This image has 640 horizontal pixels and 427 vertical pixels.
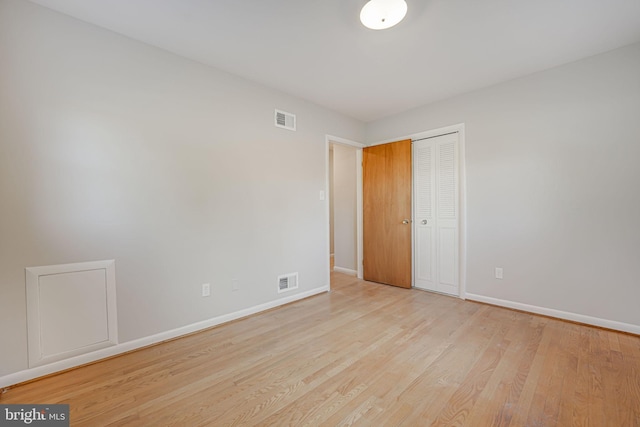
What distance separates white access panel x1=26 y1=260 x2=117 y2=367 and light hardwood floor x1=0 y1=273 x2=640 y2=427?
0.18m

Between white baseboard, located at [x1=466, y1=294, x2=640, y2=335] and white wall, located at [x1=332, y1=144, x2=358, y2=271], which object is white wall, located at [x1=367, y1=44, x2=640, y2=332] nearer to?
white baseboard, located at [x1=466, y1=294, x2=640, y2=335]

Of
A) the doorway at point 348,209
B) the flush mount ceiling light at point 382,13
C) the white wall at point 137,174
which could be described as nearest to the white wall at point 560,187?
the doorway at point 348,209

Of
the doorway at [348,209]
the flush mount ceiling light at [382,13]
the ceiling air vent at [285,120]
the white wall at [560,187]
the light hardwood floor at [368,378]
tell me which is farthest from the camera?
the doorway at [348,209]

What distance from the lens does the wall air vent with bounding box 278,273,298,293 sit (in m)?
3.23

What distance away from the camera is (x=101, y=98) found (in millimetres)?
2053

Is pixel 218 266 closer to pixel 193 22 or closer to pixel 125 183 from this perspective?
pixel 125 183

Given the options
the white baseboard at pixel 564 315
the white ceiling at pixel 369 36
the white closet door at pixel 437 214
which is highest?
the white ceiling at pixel 369 36

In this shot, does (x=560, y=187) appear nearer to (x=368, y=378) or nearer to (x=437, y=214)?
(x=437, y=214)

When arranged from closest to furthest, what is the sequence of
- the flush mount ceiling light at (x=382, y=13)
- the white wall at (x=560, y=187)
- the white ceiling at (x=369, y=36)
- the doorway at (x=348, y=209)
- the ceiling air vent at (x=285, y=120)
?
the flush mount ceiling light at (x=382, y=13), the white ceiling at (x=369, y=36), the white wall at (x=560, y=187), the ceiling air vent at (x=285, y=120), the doorway at (x=348, y=209)

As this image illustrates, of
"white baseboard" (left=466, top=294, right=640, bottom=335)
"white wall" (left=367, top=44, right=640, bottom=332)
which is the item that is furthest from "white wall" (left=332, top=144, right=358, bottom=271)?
"white baseboard" (left=466, top=294, right=640, bottom=335)

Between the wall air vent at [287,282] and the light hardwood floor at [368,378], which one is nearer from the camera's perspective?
the light hardwood floor at [368,378]

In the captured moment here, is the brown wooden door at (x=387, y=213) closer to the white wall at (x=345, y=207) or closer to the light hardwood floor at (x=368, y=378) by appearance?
the white wall at (x=345, y=207)

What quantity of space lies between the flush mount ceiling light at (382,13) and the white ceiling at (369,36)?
0.31 feet

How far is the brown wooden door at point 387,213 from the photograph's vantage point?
387 centimetres
